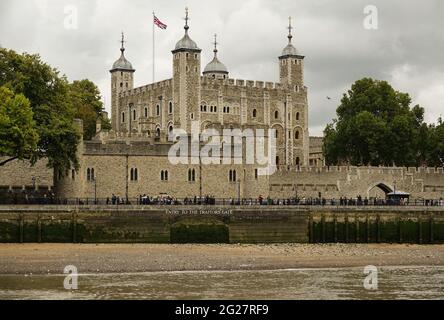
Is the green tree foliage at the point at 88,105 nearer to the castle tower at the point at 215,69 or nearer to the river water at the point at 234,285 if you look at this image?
the castle tower at the point at 215,69

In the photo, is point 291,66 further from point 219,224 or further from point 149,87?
point 219,224

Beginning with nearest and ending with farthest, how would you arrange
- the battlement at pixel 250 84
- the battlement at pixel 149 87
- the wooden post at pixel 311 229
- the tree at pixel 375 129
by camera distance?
the wooden post at pixel 311 229 → the tree at pixel 375 129 → the battlement at pixel 250 84 → the battlement at pixel 149 87

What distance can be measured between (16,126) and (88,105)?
37.6 meters

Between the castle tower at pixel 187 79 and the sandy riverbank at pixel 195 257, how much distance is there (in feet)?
140

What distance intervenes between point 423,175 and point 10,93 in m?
39.9

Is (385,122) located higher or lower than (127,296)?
higher

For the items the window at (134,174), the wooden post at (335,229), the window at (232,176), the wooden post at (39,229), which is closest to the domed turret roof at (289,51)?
the window at (232,176)

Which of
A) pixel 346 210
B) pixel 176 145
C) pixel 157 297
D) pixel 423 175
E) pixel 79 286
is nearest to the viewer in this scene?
pixel 157 297

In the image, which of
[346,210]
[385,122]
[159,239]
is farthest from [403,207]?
[385,122]

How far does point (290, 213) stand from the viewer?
193 ft

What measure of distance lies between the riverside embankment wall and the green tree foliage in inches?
1214

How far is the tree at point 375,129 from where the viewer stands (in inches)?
3521

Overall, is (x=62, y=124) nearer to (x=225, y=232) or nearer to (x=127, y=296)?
(x=225, y=232)

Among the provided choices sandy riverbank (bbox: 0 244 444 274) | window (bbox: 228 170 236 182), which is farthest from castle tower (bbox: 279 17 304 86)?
sandy riverbank (bbox: 0 244 444 274)
